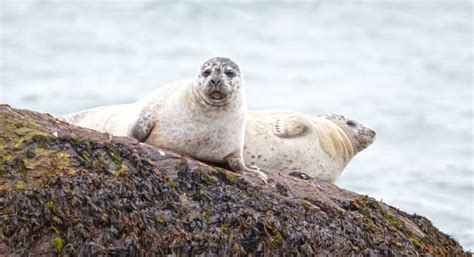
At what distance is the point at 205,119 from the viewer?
321 inches

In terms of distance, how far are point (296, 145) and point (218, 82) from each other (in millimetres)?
2080

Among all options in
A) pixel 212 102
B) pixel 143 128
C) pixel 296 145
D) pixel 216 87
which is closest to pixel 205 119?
pixel 212 102

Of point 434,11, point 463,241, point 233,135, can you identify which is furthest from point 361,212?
point 434,11

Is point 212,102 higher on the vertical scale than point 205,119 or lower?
higher

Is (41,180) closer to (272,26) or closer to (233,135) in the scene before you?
(233,135)

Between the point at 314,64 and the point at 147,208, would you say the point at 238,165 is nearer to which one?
the point at 147,208

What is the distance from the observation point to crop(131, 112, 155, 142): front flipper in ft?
26.9

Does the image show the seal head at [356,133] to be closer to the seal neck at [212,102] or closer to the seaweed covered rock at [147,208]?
the seal neck at [212,102]

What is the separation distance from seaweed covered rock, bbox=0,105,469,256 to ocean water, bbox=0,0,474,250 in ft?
18.2

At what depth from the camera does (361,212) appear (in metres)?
7.69

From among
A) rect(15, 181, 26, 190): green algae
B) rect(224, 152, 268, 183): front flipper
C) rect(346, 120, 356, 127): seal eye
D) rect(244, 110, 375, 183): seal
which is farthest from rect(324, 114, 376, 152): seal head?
rect(15, 181, 26, 190): green algae

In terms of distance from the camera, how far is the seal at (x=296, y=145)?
9.57 meters

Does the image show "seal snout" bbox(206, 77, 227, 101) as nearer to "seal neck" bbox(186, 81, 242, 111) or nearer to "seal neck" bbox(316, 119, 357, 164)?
"seal neck" bbox(186, 81, 242, 111)

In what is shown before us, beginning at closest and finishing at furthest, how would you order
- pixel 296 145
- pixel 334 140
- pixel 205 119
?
1. pixel 205 119
2. pixel 296 145
3. pixel 334 140
